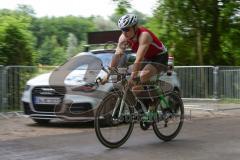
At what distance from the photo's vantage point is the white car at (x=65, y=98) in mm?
9773

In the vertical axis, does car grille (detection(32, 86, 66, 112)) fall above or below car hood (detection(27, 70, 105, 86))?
below

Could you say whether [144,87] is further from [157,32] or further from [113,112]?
[157,32]

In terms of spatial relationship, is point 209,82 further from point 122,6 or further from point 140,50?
point 122,6

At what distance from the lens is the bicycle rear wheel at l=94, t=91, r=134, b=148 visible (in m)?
7.14

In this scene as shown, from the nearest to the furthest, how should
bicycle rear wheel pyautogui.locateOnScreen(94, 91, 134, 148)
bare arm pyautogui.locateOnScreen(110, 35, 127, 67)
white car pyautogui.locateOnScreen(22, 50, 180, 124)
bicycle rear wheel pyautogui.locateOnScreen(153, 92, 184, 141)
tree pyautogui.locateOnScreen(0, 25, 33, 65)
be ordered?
bicycle rear wheel pyautogui.locateOnScreen(94, 91, 134, 148)
bare arm pyautogui.locateOnScreen(110, 35, 127, 67)
bicycle rear wheel pyautogui.locateOnScreen(153, 92, 184, 141)
white car pyautogui.locateOnScreen(22, 50, 180, 124)
tree pyautogui.locateOnScreen(0, 25, 33, 65)

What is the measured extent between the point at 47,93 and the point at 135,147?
3031mm

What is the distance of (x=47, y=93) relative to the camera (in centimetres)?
989

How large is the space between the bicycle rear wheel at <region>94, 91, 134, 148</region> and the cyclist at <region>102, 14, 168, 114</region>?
28 centimetres

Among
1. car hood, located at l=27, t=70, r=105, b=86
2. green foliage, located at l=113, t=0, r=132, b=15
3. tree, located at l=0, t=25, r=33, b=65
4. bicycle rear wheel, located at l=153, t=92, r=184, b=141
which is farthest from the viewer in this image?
green foliage, located at l=113, t=0, r=132, b=15

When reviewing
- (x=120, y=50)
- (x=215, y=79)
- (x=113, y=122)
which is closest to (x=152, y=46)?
(x=120, y=50)

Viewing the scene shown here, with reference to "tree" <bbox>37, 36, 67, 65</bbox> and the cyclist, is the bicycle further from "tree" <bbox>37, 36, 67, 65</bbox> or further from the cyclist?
"tree" <bbox>37, 36, 67, 65</bbox>

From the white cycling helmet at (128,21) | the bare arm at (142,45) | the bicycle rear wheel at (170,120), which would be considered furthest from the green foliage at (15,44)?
the bare arm at (142,45)

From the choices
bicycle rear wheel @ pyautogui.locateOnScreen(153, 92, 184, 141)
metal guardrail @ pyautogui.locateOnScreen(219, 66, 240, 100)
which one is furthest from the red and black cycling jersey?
metal guardrail @ pyautogui.locateOnScreen(219, 66, 240, 100)

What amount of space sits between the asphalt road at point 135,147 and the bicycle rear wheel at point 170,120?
132 millimetres
